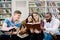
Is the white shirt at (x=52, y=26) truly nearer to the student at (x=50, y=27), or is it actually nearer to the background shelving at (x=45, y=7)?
the student at (x=50, y=27)

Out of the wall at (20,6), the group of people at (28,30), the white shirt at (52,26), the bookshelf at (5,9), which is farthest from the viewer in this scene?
the bookshelf at (5,9)

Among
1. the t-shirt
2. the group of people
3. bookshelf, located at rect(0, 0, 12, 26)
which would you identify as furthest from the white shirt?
bookshelf, located at rect(0, 0, 12, 26)

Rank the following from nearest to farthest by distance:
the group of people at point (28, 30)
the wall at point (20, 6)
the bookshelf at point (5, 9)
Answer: the group of people at point (28, 30) < the wall at point (20, 6) < the bookshelf at point (5, 9)

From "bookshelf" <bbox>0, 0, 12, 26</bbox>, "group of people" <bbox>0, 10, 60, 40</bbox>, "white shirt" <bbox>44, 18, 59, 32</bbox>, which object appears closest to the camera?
"group of people" <bbox>0, 10, 60, 40</bbox>

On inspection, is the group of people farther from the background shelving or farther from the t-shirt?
the background shelving

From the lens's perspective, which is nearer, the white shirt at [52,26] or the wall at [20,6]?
the white shirt at [52,26]

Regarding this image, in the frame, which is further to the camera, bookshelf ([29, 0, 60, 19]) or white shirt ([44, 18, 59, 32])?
bookshelf ([29, 0, 60, 19])

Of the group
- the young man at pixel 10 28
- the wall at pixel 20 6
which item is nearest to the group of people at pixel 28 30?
the young man at pixel 10 28

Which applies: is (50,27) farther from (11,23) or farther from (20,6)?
(20,6)

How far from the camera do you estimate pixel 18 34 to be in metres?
3.87

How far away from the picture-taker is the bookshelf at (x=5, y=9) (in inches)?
232

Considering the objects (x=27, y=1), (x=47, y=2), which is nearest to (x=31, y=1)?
(x=27, y=1)

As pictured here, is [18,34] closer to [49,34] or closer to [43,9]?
[49,34]

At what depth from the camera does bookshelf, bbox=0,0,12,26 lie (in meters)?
5.89
